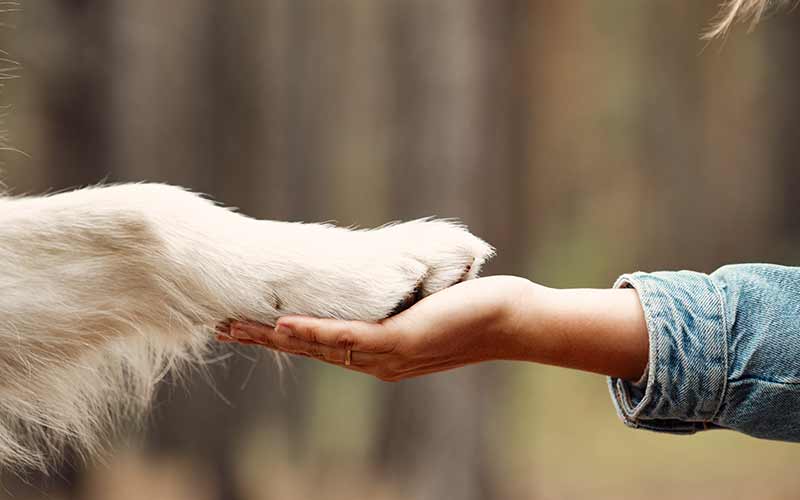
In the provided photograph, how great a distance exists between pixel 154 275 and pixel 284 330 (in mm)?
155

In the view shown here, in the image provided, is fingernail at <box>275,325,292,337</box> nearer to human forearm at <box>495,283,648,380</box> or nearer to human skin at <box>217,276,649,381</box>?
human skin at <box>217,276,649,381</box>

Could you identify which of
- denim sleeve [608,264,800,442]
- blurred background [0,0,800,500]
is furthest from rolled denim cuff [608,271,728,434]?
blurred background [0,0,800,500]

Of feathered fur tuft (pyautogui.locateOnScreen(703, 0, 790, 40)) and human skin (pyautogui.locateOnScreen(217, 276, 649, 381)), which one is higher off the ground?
feathered fur tuft (pyautogui.locateOnScreen(703, 0, 790, 40))

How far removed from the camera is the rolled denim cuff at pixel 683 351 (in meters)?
0.89

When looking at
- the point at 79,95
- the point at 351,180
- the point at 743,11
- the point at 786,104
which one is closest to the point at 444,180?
the point at 351,180

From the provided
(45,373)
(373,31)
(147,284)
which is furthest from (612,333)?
(373,31)

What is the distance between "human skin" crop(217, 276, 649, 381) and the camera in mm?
895

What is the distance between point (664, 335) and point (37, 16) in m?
2.00

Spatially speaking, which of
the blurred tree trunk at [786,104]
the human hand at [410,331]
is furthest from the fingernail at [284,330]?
the blurred tree trunk at [786,104]

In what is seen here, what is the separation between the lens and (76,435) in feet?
3.43

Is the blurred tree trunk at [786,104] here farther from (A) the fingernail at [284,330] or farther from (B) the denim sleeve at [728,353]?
(A) the fingernail at [284,330]

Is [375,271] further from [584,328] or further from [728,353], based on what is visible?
[728,353]

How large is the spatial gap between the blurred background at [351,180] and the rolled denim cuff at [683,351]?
124 cm

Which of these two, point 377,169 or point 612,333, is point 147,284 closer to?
point 612,333
